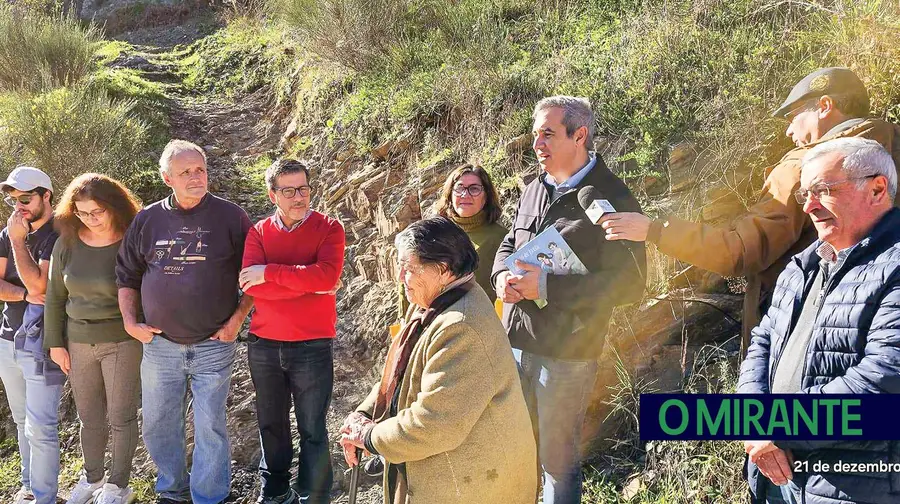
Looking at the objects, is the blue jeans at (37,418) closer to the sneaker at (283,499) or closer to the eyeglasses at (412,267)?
the sneaker at (283,499)

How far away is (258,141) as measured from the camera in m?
11.0

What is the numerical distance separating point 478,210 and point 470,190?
128mm

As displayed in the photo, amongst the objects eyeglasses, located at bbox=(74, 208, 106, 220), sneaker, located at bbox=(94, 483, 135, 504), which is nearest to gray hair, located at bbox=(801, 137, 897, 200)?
eyeglasses, located at bbox=(74, 208, 106, 220)

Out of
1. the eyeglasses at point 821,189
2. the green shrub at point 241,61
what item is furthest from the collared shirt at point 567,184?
the green shrub at point 241,61

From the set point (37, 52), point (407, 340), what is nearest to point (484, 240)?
point (407, 340)

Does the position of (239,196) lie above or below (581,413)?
above

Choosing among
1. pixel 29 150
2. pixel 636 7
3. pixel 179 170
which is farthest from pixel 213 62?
pixel 179 170

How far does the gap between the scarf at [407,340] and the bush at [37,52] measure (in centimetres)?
1143

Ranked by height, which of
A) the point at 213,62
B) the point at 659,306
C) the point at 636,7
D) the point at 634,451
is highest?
the point at 213,62

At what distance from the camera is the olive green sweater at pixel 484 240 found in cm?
392

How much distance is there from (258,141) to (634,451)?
8830mm

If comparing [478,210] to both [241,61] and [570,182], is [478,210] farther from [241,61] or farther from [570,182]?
[241,61]

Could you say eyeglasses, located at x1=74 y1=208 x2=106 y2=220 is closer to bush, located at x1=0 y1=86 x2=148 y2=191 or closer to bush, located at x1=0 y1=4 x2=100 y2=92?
bush, located at x1=0 y1=86 x2=148 y2=191

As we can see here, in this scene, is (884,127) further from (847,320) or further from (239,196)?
(239,196)
